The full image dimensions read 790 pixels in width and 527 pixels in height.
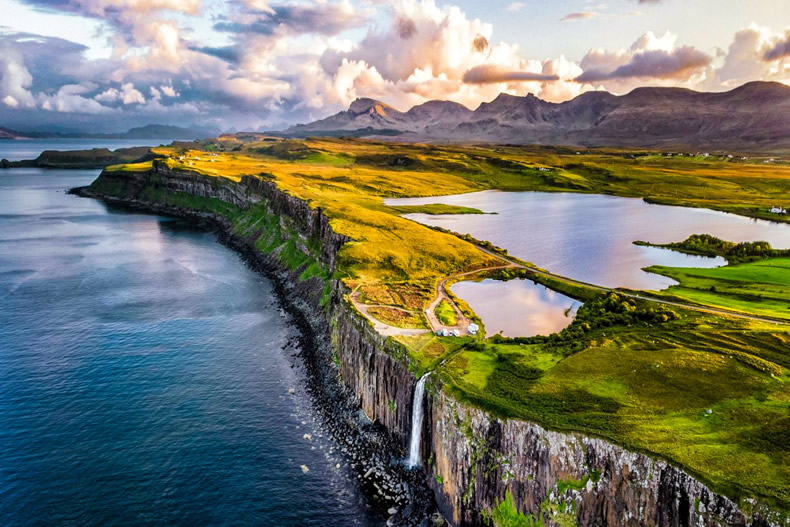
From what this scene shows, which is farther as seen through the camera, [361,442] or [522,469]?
[361,442]

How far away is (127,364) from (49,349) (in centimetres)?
1672

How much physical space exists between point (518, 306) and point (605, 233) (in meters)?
80.7

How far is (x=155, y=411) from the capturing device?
211 ft

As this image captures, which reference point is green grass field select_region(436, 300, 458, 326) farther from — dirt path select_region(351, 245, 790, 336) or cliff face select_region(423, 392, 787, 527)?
cliff face select_region(423, 392, 787, 527)

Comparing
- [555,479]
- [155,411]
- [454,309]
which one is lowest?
[155,411]

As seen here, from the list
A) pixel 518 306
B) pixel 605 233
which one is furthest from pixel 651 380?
pixel 605 233

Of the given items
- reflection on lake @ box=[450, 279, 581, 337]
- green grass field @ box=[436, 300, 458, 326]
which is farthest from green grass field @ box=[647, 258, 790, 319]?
green grass field @ box=[436, 300, 458, 326]

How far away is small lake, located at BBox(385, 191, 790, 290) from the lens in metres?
109

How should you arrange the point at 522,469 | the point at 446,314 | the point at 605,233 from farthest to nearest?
the point at 605,233 < the point at 446,314 < the point at 522,469

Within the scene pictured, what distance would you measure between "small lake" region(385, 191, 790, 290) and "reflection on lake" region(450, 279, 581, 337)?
1358 cm

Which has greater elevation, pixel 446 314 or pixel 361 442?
pixel 446 314

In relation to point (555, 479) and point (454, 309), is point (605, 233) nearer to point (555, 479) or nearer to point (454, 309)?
point (454, 309)

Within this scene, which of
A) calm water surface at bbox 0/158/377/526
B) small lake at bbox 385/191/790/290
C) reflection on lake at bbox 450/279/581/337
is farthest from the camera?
small lake at bbox 385/191/790/290

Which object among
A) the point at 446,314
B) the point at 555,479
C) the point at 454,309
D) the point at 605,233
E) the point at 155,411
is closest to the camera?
the point at 555,479
